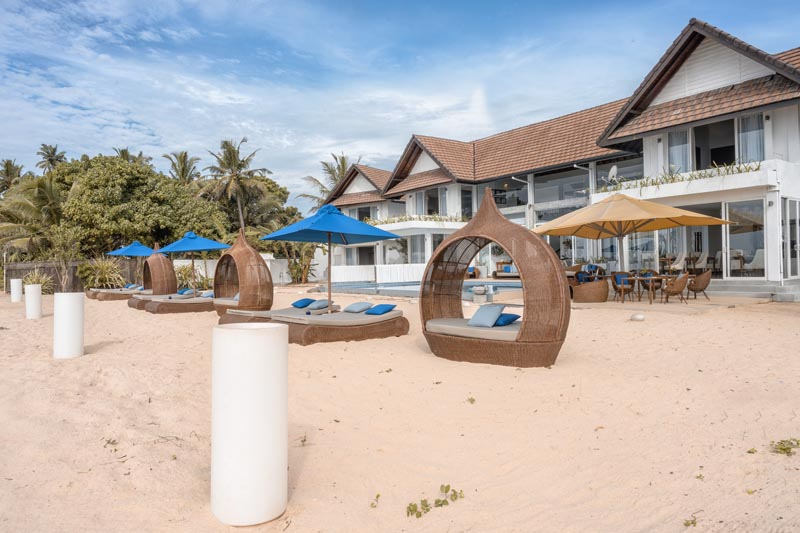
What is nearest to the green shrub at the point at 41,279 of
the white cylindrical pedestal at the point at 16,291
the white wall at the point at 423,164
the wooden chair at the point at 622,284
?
the white cylindrical pedestal at the point at 16,291

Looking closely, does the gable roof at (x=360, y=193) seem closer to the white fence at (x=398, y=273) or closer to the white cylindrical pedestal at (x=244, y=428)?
the white fence at (x=398, y=273)

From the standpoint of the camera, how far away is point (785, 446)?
389 cm

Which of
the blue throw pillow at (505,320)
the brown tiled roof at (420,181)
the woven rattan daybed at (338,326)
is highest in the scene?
the brown tiled roof at (420,181)

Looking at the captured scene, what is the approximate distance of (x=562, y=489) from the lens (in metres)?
3.47

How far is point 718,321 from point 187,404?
31.7 feet

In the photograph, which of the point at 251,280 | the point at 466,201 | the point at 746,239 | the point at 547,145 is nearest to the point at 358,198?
the point at 466,201

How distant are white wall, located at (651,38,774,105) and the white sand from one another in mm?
12270

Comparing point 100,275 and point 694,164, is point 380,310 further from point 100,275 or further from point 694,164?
point 100,275

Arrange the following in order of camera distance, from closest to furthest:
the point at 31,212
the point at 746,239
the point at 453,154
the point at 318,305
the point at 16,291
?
the point at 318,305
the point at 746,239
the point at 16,291
the point at 31,212
the point at 453,154

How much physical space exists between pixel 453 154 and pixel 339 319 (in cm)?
2202

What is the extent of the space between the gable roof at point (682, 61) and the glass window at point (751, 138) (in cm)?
162

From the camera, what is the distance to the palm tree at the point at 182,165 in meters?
40.8

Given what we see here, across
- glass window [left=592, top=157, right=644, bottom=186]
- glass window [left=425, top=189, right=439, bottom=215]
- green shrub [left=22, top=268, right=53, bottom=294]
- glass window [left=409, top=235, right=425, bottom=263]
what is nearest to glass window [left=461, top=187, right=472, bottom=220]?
glass window [left=425, top=189, right=439, bottom=215]

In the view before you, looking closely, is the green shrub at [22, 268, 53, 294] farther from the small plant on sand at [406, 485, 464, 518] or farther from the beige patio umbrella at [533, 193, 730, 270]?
the small plant on sand at [406, 485, 464, 518]
